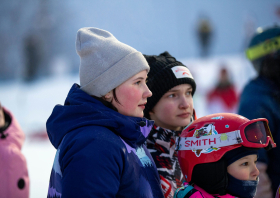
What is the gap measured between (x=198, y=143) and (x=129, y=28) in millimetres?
16340

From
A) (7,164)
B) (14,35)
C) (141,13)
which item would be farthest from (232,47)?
(7,164)

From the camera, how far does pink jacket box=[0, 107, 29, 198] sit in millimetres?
2578

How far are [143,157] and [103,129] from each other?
0.31 meters

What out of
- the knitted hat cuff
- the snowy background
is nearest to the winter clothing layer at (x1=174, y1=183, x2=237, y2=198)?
the knitted hat cuff

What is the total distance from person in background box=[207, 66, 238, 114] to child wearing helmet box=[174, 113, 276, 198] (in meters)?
7.52

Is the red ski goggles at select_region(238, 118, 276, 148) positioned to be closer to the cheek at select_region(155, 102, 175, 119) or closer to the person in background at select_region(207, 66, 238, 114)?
the cheek at select_region(155, 102, 175, 119)

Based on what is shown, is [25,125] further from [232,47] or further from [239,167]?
[232,47]

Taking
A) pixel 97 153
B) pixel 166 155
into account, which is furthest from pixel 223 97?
pixel 97 153

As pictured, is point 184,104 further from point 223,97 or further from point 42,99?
point 42,99

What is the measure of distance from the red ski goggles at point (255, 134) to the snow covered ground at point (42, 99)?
3.62m

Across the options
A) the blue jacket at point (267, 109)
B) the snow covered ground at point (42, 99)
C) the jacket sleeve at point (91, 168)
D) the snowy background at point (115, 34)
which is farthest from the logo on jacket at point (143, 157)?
the snowy background at point (115, 34)

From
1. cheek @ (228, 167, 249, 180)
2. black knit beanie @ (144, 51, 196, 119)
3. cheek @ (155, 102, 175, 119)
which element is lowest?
cheek @ (228, 167, 249, 180)

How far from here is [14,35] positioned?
17.3 m

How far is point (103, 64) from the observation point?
1778mm
